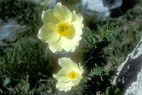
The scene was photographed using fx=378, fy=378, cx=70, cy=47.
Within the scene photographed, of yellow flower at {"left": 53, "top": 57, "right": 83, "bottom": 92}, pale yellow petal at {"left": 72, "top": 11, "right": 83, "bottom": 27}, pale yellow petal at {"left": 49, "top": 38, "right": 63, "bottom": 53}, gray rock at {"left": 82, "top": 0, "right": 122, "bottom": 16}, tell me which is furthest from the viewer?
gray rock at {"left": 82, "top": 0, "right": 122, "bottom": 16}

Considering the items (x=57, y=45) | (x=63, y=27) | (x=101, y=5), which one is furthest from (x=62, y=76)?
(x=101, y=5)

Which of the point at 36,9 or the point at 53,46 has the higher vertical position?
the point at 36,9

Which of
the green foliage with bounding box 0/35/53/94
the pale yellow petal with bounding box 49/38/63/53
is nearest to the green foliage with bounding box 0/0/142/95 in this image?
the green foliage with bounding box 0/35/53/94

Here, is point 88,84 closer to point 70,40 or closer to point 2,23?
point 70,40

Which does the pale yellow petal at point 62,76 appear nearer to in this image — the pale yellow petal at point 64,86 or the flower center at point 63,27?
the pale yellow petal at point 64,86

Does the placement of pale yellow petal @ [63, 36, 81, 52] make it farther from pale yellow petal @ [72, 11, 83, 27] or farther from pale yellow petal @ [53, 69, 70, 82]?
pale yellow petal @ [53, 69, 70, 82]

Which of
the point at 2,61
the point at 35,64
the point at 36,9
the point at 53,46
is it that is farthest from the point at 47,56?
the point at 53,46

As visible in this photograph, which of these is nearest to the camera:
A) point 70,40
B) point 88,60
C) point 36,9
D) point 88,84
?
point 70,40
